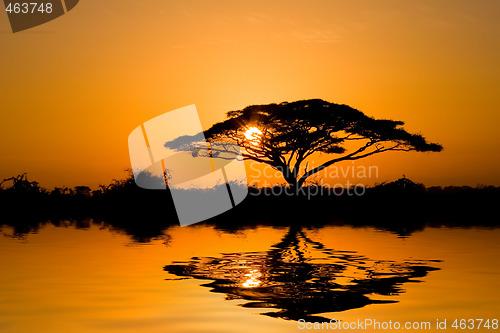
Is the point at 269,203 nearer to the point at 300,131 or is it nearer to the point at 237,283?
the point at 300,131

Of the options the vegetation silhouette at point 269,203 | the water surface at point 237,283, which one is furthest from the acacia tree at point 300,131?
the water surface at point 237,283

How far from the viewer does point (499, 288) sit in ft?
32.5

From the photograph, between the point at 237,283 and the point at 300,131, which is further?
the point at 300,131

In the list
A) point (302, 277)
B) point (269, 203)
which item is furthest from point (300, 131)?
point (302, 277)

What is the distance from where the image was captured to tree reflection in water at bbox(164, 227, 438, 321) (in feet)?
28.2

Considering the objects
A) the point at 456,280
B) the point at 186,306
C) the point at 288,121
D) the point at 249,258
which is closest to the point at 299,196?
the point at 288,121

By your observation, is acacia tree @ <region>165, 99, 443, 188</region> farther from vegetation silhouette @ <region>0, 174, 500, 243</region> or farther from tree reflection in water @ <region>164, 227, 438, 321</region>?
tree reflection in water @ <region>164, 227, 438, 321</region>

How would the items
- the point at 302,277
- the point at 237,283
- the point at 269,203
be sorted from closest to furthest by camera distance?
the point at 237,283 → the point at 302,277 → the point at 269,203

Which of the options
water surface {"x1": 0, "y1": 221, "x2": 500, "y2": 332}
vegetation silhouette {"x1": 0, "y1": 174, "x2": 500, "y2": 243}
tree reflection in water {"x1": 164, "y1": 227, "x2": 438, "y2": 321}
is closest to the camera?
water surface {"x1": 0, "y1": 221, "x2": 500, "y2": 332}

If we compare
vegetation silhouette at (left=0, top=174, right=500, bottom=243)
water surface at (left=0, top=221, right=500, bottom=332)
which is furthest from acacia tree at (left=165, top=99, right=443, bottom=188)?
water surface at (left=0, top=221, right=500, bottom=332)

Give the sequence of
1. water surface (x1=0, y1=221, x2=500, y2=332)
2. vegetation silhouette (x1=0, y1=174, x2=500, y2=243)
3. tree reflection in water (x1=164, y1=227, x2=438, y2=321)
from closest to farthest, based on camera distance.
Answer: water surface (x1=0, y1=221, x2=500, y2=332) → tree reflection in water (x1=164, y1=227, x2=438, y2=321) → vegetation silhouette (x1=0, y1=174, x2=500, y2=243)

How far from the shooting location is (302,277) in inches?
429

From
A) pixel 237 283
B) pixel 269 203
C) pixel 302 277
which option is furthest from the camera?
pixel 269 203

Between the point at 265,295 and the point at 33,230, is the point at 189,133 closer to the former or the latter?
the point at 33,230
